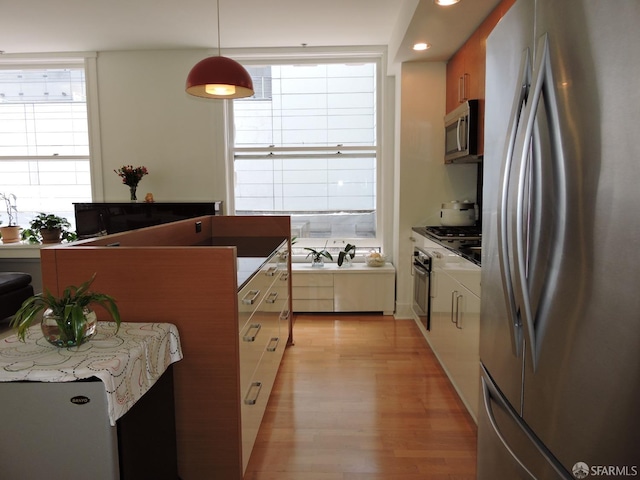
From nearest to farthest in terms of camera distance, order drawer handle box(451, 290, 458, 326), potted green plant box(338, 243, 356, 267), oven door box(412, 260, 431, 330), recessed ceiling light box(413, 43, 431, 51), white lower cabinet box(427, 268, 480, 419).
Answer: white lower cabinet box(427, 268, 480, 419)
drawer handle box(451, 290, 458, 326)
oven door box(412, 260, 431, 330)
recessed ceiling light box(413, 43, 431, 51)
potted green plant box(338, 243, 356, 267)

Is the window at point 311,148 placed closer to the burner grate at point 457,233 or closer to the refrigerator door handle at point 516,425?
the burner grate at point 457,233

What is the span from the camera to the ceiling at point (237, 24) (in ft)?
11.2

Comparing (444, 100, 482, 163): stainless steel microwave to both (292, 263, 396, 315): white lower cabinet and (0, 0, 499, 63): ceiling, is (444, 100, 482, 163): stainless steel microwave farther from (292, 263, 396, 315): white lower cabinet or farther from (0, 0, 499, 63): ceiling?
(292, 263, 396, 315): white lower cabinet

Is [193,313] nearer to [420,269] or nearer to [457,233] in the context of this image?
[457,233]

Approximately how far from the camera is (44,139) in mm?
5266

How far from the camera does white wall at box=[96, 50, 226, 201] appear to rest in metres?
4.90

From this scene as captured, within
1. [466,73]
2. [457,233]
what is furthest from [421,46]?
[457,233]

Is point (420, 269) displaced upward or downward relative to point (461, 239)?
downward

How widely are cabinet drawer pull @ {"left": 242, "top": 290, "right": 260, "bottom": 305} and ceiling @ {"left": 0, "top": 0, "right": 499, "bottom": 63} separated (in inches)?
82.7

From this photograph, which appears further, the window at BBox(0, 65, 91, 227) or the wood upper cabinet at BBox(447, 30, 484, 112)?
the window at BBox(0, 65, 91, 227)

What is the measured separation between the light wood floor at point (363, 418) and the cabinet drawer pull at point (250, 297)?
0.77 meters

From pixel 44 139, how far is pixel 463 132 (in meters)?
4.58

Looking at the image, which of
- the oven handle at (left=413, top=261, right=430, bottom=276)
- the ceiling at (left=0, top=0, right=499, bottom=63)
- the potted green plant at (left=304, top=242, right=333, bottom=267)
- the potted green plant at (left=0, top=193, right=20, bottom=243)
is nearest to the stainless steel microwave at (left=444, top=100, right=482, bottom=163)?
the ceiling at (left=0, top=0, right=499, bottom=63)

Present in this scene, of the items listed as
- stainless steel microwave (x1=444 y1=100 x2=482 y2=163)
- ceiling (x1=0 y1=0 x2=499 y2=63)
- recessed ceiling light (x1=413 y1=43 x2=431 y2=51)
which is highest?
ceiling (x1=0 y1=0 x2=499 y2=63)
